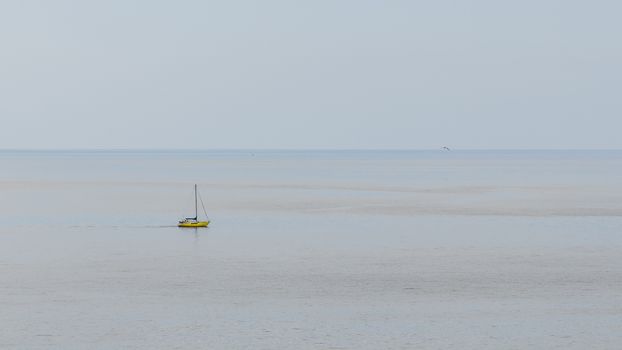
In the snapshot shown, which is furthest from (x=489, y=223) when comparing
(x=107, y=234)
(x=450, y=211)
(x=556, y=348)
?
(x=556, y=348)

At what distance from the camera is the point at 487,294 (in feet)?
150

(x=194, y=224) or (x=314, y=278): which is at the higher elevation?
(x=194, y=224)

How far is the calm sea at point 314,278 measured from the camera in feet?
124

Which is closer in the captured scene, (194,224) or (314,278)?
(314,278)

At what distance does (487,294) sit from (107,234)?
121 feet

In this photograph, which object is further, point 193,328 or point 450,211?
point 450,211

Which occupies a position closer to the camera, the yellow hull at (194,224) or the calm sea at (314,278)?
the calm sea at (314,278)

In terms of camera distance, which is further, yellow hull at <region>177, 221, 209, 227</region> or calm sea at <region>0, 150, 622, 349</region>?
yellow hull at <region>177, 221, 209, 227</region>

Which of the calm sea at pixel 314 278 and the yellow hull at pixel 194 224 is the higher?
the yellow hull at pixel 194 224

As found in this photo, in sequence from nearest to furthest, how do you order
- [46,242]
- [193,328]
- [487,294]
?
[193,328], [487,294], [46,242]

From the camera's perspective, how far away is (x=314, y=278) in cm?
5053

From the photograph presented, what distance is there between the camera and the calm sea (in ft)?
124

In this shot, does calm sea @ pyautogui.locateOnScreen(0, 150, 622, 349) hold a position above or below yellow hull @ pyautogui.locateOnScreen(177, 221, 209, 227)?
below

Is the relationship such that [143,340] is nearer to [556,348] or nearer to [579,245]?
[556,348]
